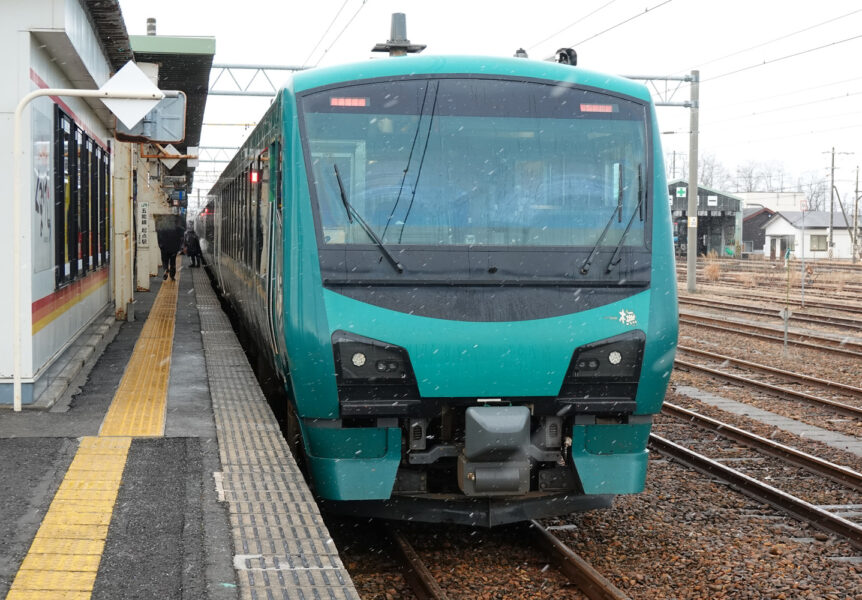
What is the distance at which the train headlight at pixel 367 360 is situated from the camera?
538 centimetres

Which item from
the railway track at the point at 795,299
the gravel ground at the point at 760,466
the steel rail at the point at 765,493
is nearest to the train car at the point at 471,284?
the steel rail at the point at 765,493

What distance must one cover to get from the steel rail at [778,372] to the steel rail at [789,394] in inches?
20.7

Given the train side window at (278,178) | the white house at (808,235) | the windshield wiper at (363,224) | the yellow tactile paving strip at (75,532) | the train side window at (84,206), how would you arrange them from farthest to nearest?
1. the white house at (808,235)
2. the train side window at (84,206)
3. the train side window at (278,178)
4. the windshield wiper at (363,224)
5. the yellow tactile paving strip at (75,532)

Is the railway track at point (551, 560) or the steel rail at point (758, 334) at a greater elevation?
the steel rail at point (758, 334)

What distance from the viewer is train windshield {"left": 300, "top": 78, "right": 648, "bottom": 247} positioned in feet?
18.6

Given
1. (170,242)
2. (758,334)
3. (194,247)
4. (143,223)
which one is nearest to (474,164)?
(758,334)

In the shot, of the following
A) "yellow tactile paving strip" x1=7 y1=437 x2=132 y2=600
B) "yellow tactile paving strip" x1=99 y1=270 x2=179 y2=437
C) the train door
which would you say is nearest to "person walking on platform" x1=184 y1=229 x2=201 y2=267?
"yellow tactile paving strip" x1=99 y1=270 x2=179 y2=437

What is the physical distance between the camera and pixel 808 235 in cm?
6969

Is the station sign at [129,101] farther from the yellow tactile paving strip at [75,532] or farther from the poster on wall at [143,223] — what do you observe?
the poster on wall at [143,223]

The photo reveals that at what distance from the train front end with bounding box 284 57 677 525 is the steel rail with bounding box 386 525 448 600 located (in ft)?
0.81

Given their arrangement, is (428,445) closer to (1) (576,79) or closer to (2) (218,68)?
(1) (576,79)

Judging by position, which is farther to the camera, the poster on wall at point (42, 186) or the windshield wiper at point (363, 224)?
the poster on wall at point (42, 186)

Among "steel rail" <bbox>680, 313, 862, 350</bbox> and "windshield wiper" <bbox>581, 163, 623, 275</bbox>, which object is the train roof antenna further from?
"steel rail" <bbox>680, 313, 862, 350</bbox>

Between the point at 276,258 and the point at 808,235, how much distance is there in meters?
69.1
